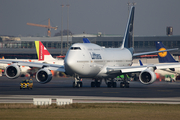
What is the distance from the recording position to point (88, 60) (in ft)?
164

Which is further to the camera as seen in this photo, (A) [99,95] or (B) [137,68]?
(B) [137,68]

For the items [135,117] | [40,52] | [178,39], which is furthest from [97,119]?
[178,39]

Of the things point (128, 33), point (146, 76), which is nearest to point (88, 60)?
point (146, 76)

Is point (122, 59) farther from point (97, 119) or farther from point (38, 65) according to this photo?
point (97, 119)

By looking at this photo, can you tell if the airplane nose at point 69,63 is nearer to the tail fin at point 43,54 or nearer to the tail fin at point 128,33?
the tail fin at point 128,33

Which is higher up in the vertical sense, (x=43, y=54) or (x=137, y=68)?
(x=43, y=54)

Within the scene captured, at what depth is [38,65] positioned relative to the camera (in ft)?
177

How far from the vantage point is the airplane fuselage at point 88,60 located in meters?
47.8

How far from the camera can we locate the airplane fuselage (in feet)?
157

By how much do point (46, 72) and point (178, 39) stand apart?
97582 millimetres

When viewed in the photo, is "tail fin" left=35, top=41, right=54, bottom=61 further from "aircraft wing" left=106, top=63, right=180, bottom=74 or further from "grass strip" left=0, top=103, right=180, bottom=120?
"grass strip" left=0, top=103, right=180, bottom=120

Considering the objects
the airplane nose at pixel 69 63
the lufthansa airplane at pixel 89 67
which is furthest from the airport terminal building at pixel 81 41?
the airplane nose at pixel 69 63

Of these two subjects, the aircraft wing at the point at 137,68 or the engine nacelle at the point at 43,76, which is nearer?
the aircraft wing at the point at 137,68

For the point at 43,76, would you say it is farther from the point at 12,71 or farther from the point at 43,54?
the point at 43,54
